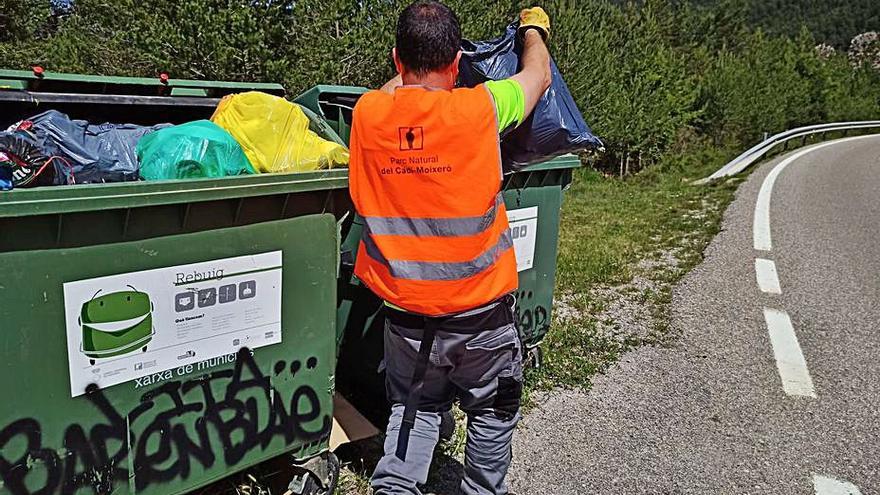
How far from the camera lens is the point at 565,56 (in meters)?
14.6

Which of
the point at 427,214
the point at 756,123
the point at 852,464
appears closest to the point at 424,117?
the point at 427,214

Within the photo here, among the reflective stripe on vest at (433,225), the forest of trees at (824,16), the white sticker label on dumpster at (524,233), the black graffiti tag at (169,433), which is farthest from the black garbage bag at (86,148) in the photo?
the forest of trees at (824,16)

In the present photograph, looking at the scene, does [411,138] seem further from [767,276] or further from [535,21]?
[767,276]

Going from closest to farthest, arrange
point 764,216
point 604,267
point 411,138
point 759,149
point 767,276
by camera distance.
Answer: point 411,138 < point 767,276 < point 604,267 < point 764,216 < point 759,149

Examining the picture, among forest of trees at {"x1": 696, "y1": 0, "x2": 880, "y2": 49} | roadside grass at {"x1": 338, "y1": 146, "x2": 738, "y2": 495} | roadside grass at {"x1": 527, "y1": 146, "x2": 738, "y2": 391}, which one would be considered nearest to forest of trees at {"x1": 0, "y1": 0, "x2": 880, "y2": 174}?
roadside grass at {"x1": 527, "y1": 146, "x2": 738, "y2": 391}

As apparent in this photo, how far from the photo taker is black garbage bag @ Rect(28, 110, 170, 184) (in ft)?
7.72

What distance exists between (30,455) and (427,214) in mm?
1384

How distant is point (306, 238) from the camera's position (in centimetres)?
253

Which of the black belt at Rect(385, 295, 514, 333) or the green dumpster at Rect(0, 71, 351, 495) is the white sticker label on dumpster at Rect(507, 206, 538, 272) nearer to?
the green dumpster at Rect(0, 71, 351, 495)

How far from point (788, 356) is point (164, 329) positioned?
4035 millimetres

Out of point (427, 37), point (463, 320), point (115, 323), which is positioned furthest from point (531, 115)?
point (115, 323)

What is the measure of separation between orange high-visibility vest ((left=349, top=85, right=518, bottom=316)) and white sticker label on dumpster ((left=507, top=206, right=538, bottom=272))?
1.41m

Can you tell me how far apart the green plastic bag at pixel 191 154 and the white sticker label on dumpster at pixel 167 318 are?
33 cm

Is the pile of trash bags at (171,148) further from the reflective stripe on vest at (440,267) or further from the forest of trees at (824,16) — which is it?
the forest of trees at (824,16)
